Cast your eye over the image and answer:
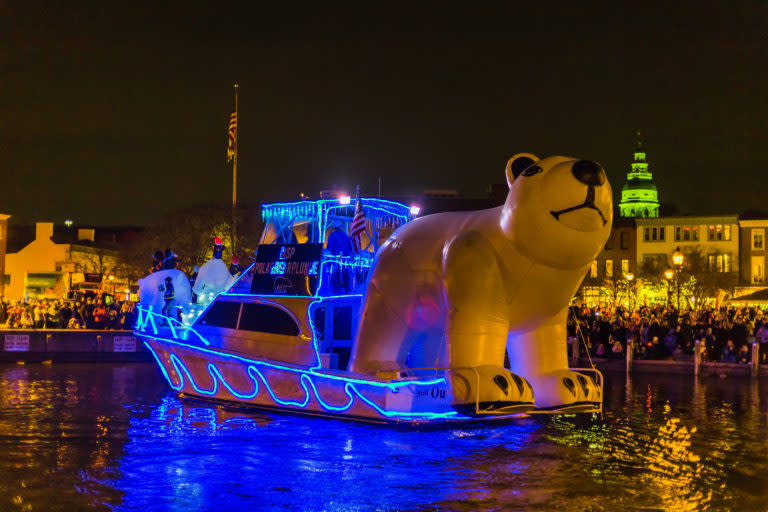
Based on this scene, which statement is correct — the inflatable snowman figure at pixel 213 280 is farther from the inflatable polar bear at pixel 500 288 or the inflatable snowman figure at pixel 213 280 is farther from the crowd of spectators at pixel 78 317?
Answer: the crowd of spectators at pixel 78 317

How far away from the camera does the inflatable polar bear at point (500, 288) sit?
33.3 feet

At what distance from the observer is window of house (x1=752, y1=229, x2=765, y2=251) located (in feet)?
218

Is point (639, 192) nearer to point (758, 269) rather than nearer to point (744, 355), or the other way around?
point (758, 269)

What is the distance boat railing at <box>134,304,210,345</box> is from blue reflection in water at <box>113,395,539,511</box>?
1.79 m

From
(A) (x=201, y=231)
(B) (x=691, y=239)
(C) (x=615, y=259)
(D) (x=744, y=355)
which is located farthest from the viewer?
(C) (x=615, y=259)

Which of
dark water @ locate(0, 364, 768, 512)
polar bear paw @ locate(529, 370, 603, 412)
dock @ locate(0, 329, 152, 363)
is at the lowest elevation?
dark water @ locate(0, 364, 768, 512)

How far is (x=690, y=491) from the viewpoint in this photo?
8.51 m

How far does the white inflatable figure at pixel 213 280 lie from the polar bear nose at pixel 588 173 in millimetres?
8103

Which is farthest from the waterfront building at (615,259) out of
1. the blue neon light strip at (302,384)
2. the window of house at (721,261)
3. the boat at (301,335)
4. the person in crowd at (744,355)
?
the blue neon light strip at (302,384)

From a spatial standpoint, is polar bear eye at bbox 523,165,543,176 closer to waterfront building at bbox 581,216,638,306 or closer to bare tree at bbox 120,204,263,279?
bare tree at bbox 120,204,263,279

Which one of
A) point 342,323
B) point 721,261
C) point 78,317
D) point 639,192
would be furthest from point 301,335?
point 639,192

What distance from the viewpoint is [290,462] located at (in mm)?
9562

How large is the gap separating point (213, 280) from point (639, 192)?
141m

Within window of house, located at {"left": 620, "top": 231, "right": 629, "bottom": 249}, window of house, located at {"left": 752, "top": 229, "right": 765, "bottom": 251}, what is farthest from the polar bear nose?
window of house, located at {"left": 752, "top": 229, "right": 765, "bottom": 251}
